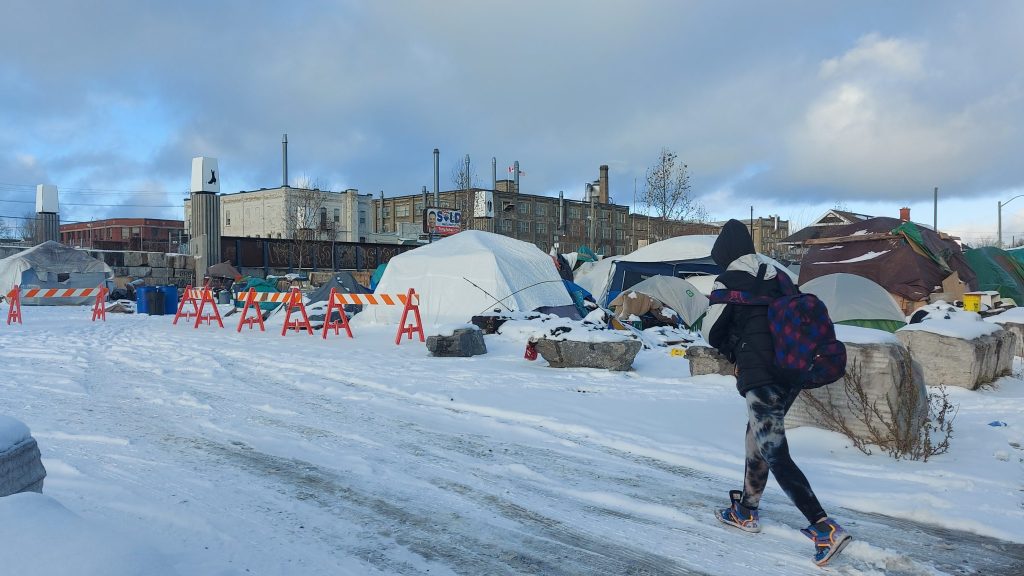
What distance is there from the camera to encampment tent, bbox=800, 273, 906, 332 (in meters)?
14.0

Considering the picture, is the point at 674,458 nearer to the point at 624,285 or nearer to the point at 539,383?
the point at 539,383

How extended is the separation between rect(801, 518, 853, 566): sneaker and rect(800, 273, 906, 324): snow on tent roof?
419 inches

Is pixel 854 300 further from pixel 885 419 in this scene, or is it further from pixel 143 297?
pixel 143 297

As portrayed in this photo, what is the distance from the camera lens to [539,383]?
970cm

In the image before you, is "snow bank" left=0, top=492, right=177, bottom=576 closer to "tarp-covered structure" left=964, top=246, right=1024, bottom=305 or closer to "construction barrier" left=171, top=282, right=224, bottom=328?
"construction barrier" left=171, top=282, right=224, bottom=328

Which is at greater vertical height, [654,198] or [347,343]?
[654,198]

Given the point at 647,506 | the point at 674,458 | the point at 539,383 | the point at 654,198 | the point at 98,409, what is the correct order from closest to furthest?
the point at 647,506 < the point at 674,458 < the point at 98,409 < the point at 539,383 < the point at 654,198

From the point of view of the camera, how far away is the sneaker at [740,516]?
14.6ft

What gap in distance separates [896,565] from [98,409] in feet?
23.7

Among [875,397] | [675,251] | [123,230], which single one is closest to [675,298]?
[675,251]

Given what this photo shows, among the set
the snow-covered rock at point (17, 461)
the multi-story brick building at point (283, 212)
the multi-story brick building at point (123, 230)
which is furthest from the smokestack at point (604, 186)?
the snow-covered rock at point (17, 461)

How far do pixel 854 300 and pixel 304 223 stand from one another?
164ft

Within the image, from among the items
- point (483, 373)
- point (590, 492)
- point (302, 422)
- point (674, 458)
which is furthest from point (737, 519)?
point (483, 373)

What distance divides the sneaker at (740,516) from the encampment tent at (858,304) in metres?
10.3
